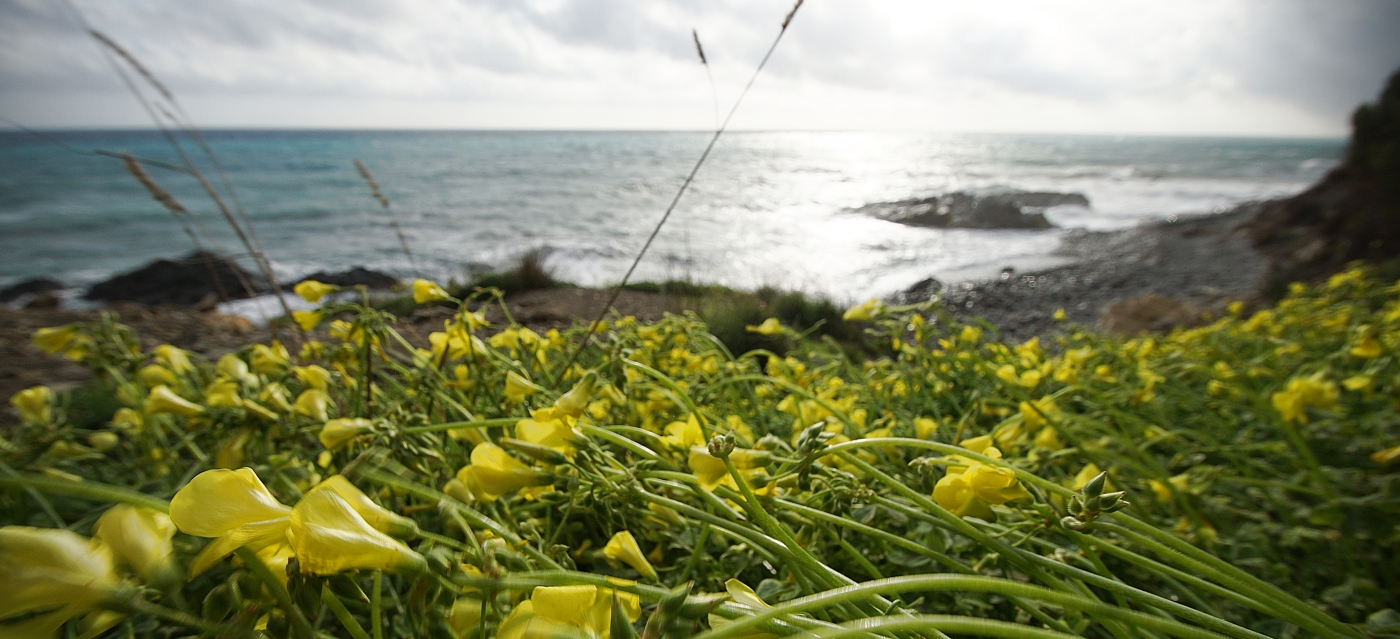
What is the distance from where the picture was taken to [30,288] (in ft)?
22.4

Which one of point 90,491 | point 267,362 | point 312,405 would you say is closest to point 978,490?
point 90,491

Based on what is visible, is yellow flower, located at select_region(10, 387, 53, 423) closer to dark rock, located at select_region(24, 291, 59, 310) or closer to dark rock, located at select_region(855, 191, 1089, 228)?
dark rock, located at select_region(24, 291, 59, 310)

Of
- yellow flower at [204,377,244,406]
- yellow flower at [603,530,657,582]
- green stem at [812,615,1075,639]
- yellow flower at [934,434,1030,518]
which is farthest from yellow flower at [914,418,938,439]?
yellow flower at [204,377,244,406]

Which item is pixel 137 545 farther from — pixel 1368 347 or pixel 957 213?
pixel 957 213

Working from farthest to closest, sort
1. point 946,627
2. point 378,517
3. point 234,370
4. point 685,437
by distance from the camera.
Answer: point 234,370, point 685,437, point 378,517, point 946,627

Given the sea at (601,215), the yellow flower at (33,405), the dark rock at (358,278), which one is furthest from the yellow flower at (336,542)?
the dark rock at (358,278)

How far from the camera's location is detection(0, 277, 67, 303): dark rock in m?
6.50

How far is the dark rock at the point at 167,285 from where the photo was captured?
6.02m

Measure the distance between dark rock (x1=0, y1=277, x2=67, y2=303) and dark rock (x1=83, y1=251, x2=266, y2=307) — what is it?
0.52 meters

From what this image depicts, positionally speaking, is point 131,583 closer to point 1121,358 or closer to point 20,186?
point 1121,358

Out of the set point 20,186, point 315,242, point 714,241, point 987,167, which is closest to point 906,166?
point 987,167

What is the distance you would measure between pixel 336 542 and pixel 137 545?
9 cm

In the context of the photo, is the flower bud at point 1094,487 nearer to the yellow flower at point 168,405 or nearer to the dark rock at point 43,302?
the yellow flower at point 168,405

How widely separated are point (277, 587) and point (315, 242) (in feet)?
35.8
